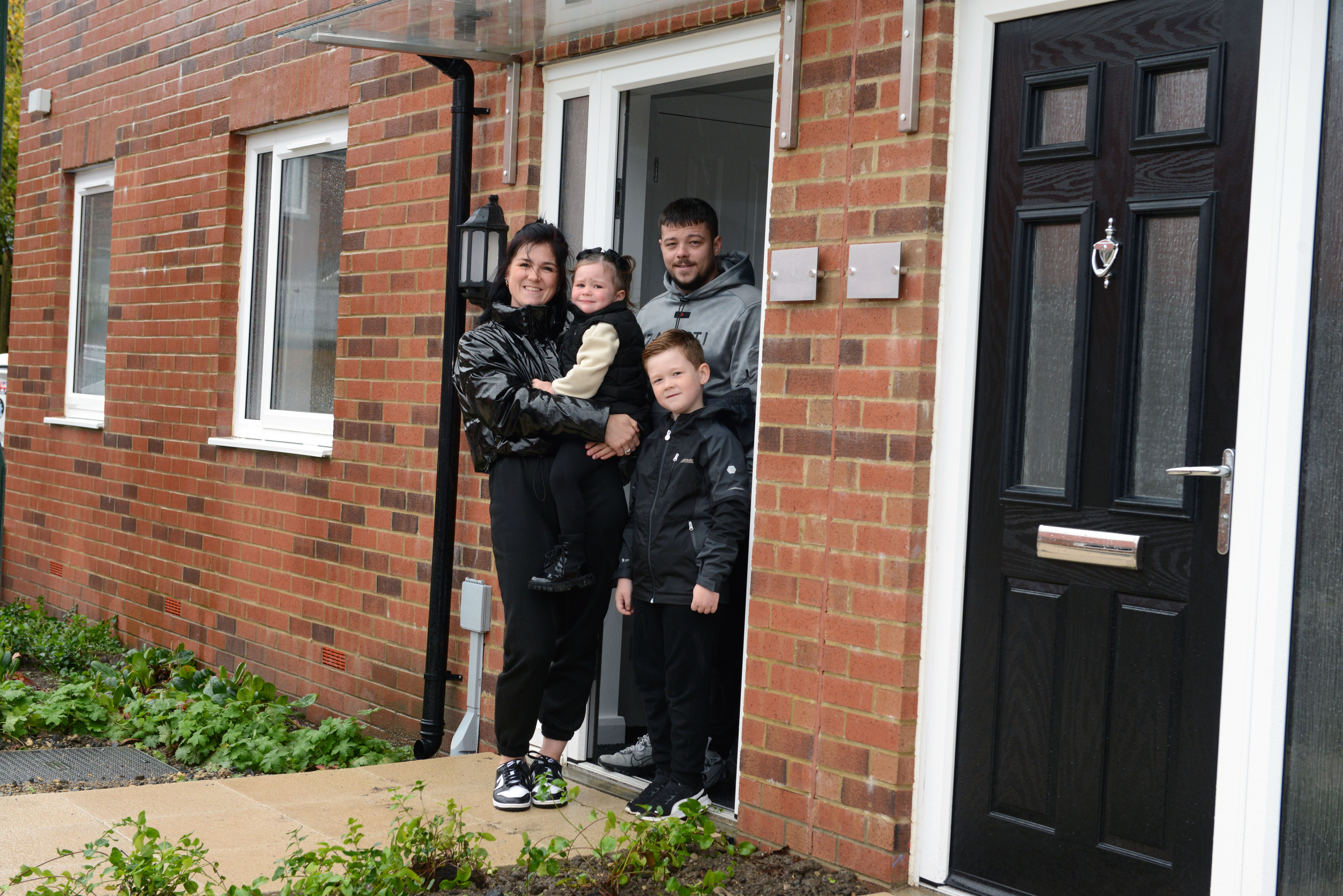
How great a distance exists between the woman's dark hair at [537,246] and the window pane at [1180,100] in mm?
1903

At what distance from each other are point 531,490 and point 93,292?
5.57 meters

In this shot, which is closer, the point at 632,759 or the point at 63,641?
the point at 632,759

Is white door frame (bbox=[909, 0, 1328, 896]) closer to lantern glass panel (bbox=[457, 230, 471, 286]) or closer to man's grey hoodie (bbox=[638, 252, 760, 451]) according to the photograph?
man's grey hoodie (bbox=[638, 252, 760, 451])

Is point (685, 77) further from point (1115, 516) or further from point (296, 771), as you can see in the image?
point (296, 771)

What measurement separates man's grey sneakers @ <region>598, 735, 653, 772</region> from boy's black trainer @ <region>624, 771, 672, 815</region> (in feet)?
1.58

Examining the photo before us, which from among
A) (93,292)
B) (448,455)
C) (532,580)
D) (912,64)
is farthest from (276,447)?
(912,64)

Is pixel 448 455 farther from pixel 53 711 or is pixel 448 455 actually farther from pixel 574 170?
pixel 53 711

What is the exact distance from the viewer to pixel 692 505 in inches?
160

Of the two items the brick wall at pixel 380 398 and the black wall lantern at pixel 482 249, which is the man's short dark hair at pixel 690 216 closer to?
the brick wall at pixel 380 398

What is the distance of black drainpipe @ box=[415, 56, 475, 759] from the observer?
5.07 meters

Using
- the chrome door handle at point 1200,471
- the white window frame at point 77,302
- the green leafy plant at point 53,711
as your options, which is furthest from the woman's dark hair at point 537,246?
the white window frame at point 77,302

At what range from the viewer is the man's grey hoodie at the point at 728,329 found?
168 inches

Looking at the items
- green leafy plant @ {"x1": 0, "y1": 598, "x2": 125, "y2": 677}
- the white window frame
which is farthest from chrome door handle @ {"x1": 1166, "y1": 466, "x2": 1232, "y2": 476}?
the white window frame

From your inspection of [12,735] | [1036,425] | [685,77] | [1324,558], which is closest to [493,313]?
[685,77]
